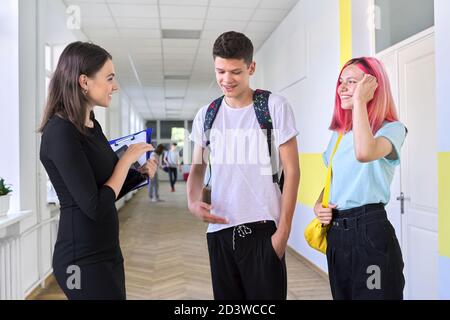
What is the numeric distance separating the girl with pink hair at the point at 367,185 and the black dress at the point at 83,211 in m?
0.61

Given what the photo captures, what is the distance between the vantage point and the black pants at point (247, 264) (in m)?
1.21

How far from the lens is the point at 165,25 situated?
421cm

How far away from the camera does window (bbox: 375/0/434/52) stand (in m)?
2.28

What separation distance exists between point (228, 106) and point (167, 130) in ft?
47.0

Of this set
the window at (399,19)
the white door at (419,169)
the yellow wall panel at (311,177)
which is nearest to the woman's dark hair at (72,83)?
the white door at (419,169)

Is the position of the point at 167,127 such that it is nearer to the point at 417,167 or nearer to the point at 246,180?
the point at 417,167

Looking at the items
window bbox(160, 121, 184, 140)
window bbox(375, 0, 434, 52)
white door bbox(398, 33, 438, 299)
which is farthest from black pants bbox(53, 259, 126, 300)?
window bbox(160, 121, 184, 140)

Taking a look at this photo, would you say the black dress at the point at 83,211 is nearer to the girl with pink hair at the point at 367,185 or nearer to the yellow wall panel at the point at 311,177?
the girl with pink hair at the point at 367,185

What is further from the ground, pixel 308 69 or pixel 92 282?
pixel 308 69

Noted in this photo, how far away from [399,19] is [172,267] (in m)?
2.63

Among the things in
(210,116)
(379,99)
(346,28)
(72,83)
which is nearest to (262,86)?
(346,28)

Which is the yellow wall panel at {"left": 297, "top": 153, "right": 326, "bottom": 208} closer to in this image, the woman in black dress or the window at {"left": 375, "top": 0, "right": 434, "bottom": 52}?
A: the window at {"left": 375, "top": 0, "right": 434, "bottom": 52}

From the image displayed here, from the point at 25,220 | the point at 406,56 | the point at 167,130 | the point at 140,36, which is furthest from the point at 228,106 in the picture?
the point at 167,130
